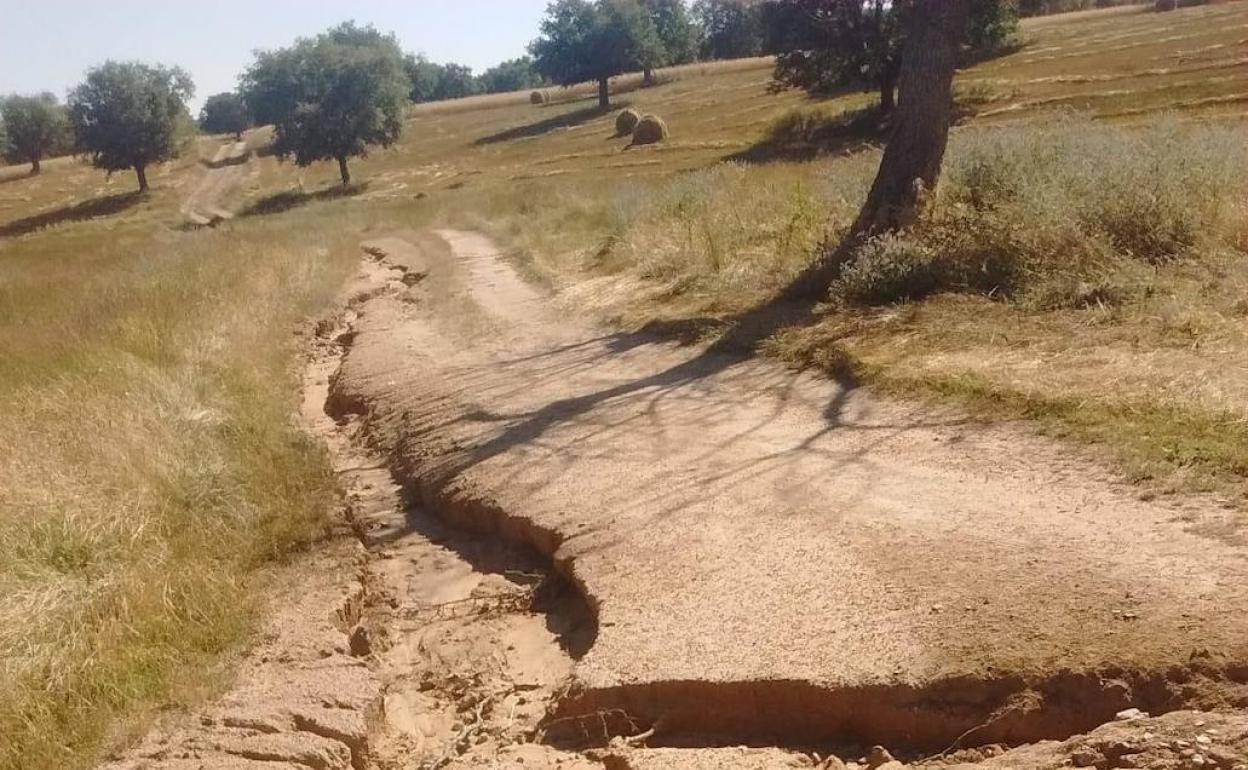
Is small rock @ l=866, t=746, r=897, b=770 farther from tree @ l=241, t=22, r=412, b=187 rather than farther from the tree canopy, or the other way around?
the tree canopy

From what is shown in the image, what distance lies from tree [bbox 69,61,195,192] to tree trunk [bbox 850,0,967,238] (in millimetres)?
49337

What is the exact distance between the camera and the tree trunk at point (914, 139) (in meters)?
9.00

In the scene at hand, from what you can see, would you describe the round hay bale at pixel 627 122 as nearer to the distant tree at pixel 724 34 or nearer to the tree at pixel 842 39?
the distant tree at pixel 724 34

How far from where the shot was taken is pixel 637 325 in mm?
9578

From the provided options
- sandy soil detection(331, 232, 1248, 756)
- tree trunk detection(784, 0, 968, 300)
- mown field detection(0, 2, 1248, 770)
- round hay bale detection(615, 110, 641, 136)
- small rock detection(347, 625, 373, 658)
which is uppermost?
round hay bale detection(615, 110, 641, 136)

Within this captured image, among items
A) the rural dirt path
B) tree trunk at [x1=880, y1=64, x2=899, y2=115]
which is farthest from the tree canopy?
tree trunk at [x1=880, y1=64, x2=899, y2=115]

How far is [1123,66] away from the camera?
33.5 meters

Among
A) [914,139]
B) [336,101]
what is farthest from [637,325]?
[336,101]

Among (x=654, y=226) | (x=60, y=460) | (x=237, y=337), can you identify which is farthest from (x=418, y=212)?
(x=60, y=460)

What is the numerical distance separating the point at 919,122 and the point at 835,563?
6.12 metres

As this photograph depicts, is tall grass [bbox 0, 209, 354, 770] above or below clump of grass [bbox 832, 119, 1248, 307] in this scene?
below

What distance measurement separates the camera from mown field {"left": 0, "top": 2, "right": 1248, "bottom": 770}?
447cm

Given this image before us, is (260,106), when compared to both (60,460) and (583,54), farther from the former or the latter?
(60,460)

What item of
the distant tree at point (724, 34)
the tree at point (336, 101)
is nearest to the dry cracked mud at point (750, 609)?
the tree at point (336, 101)
